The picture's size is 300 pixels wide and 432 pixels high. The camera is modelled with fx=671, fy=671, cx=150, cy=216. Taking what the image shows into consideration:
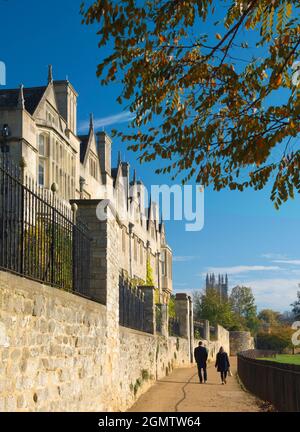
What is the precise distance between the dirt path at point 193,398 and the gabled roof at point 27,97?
13241mm

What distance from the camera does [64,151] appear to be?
3131cm

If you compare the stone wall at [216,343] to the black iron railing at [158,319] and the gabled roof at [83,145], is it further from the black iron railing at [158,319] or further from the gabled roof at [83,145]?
the black iron railing at [158,319]

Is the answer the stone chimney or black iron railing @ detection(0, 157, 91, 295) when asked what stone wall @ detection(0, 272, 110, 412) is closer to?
black iron railing @ detection(0, 157, 91, 295)

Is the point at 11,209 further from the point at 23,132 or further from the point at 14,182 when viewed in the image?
the point at 23,132

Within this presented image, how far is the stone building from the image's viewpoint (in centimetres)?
2686

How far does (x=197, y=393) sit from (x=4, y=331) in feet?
42.1

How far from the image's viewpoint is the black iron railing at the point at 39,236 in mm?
8148

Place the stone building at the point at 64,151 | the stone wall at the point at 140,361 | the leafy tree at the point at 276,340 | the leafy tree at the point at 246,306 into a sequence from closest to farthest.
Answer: the stone wall at the point at 140,361
the stone building at the point at 64,151
the leafy tree at the point at 276,340
the leafy tree at the point at 246,306

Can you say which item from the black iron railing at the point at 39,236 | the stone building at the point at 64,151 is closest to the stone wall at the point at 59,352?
the black iron railing at the point at 39,236

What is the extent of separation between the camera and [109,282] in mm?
13570

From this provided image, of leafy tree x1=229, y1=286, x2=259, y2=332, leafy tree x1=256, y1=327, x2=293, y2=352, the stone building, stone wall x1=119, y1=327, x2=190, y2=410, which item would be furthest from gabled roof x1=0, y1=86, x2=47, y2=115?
leafy tree x1=229, y1=286, x2=259, y2=332

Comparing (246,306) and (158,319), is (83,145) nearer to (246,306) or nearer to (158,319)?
(158,319)

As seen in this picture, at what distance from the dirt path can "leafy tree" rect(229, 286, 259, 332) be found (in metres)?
85.4

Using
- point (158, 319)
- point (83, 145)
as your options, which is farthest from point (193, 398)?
point (83, 145)
